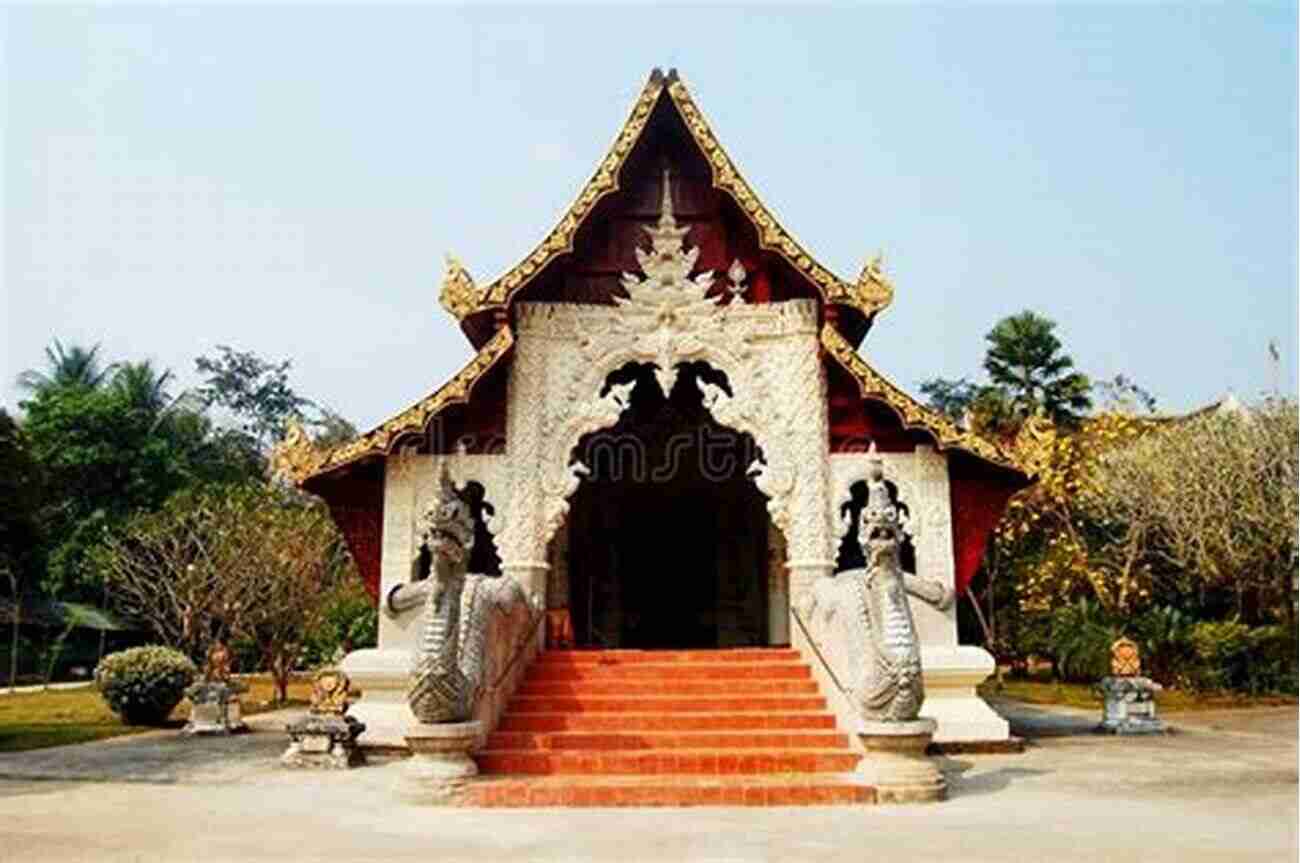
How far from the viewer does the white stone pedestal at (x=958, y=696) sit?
33.0 feet

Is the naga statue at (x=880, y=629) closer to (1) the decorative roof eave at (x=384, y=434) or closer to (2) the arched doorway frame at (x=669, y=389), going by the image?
(2) the arched doorway frame at (x=669, y=389)

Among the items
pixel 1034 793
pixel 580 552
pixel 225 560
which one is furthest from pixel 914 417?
pixel 225 560

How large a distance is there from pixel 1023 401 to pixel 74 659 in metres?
26.2

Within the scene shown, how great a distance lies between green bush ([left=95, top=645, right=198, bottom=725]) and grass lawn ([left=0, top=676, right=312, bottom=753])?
0.65 ft

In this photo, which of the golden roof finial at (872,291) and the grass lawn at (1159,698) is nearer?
the golden roof finial at (872,291)

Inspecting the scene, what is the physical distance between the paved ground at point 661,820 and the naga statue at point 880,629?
0.73 metres

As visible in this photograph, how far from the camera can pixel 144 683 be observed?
14.2 m

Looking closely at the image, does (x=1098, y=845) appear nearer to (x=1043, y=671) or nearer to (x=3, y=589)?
(x=1043, y=671)

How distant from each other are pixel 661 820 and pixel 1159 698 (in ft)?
49.5

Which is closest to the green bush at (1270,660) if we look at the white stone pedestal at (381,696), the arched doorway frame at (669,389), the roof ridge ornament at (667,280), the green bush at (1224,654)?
the green bush at (1224,654)

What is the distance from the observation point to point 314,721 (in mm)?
9555

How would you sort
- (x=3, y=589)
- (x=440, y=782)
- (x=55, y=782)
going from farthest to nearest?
1. (x=3, y=589)
2. (x=55, y=782)
3. (x=440, y=782)

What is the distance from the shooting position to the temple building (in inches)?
425

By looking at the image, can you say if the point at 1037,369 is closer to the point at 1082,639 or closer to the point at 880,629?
the point at 1082,639
